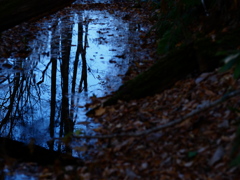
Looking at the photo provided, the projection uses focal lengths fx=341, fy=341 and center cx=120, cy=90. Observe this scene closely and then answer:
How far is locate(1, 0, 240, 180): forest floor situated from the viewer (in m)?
3.36

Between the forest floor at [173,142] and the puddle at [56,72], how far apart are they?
870 mm

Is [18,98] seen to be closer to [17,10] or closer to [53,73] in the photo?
[53,73]

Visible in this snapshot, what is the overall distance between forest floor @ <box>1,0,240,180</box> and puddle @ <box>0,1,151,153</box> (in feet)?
2.85

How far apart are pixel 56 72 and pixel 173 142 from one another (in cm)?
465

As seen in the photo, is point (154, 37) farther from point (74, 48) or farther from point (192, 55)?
point (192, 55)

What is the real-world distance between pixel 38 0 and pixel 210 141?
6582mm

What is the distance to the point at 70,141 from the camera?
4.75 metres

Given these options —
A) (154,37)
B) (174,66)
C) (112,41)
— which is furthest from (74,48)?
(174,66)

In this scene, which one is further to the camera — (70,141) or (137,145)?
(70,141)

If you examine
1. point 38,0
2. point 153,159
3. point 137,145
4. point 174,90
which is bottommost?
point 153,159

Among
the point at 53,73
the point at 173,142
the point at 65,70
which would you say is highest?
the point at 65,70

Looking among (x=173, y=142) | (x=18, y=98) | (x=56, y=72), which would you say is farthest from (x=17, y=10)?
(x=173, y=142)

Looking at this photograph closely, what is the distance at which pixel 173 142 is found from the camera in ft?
12.5

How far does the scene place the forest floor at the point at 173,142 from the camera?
3.36 meters
